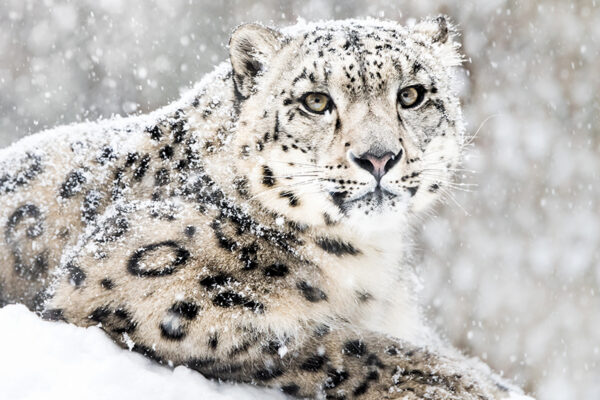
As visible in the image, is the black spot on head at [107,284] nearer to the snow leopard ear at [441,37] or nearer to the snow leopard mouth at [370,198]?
the snow leopard mouth at [370,198]

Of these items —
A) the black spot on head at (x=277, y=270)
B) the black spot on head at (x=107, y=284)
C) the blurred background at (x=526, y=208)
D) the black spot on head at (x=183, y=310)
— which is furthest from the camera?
the blurred background at (x=526, y=208)

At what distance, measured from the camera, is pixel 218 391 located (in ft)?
11.0

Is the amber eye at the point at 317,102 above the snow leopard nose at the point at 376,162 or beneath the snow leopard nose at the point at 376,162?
above

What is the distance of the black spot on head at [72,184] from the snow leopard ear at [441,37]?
223 centimetres

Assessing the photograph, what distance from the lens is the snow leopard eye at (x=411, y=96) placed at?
13.1ft

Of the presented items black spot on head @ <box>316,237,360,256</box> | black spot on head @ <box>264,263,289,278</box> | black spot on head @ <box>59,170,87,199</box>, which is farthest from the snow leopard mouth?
black spot on head @ <box>59,170,87,199</box>

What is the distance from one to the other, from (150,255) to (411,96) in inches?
65.9

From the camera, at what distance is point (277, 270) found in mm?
3652

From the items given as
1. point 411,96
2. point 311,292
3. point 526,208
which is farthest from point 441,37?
point 526,208

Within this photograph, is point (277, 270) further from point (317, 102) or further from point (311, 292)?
point (317, 102)

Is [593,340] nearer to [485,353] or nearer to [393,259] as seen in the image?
[485,353]

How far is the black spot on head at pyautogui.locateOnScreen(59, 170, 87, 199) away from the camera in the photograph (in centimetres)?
427

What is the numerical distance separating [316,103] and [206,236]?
0.94m

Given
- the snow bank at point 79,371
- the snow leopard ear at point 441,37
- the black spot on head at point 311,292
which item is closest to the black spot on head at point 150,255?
the snow bank at point 79,371
